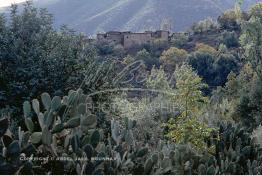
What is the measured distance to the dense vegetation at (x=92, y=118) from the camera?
347cm

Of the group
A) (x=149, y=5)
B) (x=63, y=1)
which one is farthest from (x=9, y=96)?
(x=63, y=1)

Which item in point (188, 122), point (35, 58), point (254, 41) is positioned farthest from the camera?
point (254, 41)

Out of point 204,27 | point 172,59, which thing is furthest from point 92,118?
point 204,27

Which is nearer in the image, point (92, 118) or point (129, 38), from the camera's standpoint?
point (92, 118)

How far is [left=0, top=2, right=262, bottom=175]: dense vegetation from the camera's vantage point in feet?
11.4

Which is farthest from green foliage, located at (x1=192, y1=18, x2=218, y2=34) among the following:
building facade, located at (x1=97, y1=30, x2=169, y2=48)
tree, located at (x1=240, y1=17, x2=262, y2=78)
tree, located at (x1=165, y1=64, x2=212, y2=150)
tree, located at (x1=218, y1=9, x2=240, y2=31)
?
tree, located at (x1=165, y1=64, x2=212, y2=150)

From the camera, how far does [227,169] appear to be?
Result: 603cm

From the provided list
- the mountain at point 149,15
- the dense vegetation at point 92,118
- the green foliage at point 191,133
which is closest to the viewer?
the dense vegetation at point 92,118

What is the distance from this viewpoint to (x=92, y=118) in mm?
3641

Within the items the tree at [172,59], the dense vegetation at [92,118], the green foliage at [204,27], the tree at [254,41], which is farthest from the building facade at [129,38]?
the dense vegetation at [92,118]

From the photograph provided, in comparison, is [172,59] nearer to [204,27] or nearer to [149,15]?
[204,27]

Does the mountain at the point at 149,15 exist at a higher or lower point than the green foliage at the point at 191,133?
higher

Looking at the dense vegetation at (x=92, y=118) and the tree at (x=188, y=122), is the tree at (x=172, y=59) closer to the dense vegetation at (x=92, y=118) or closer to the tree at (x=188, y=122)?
the dense vegetation at (x=92, y=118)

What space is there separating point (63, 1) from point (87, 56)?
174 meters
